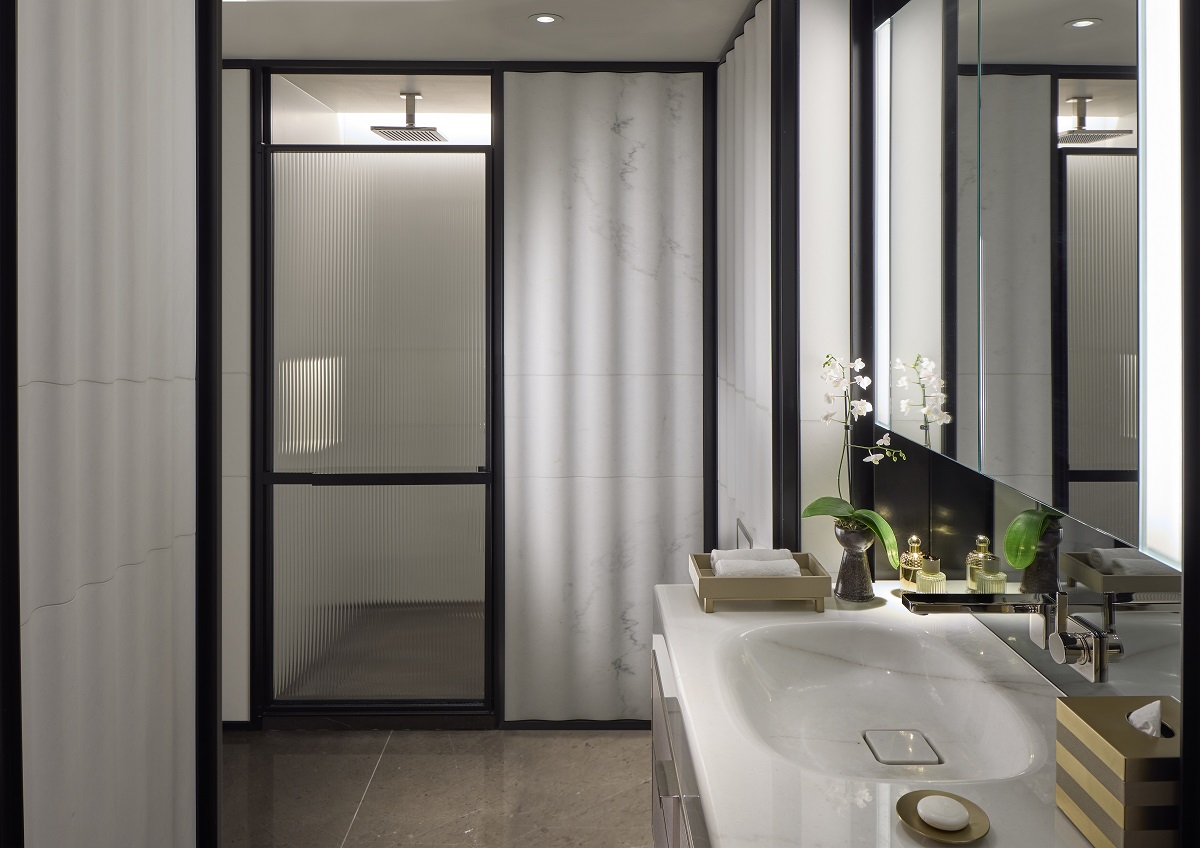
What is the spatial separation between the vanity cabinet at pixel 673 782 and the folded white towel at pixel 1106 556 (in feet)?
2.13

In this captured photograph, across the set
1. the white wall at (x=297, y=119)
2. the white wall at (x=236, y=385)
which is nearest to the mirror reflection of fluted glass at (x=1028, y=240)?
the white wall at (x=297, y=119)

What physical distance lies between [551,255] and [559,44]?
640mm

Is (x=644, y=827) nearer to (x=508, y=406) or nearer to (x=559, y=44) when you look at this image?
(x=508, y=406)

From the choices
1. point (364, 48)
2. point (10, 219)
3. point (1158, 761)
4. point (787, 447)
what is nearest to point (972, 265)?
point (787, 447)

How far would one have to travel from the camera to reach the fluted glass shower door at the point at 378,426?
298cm

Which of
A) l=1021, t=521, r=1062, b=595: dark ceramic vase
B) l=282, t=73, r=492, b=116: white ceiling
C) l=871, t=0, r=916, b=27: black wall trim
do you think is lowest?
l=1021, t=521, r=1062, b=595: dark ceramic vase

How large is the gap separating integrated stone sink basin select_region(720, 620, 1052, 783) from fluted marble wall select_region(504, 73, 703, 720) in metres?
1.33

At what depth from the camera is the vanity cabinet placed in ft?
4.21

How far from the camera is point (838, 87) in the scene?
7.05 feet

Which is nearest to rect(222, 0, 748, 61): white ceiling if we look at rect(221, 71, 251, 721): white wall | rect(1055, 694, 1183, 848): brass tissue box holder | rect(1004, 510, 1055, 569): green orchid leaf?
rect(221, 71, 251, 721): white wall

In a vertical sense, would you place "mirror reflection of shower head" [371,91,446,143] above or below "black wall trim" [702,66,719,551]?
above

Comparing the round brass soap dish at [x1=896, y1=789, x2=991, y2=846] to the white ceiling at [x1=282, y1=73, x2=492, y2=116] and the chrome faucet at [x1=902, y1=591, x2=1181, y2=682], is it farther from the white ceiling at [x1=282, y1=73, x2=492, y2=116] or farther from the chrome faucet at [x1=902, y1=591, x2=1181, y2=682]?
the white ceiling at [x1=282, y1=73, x2=492, y2=116]

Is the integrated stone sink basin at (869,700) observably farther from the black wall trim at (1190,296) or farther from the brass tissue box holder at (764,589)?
the black wall trim at (1190,296)

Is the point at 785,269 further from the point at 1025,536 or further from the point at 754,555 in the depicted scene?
the point at 1025,536
